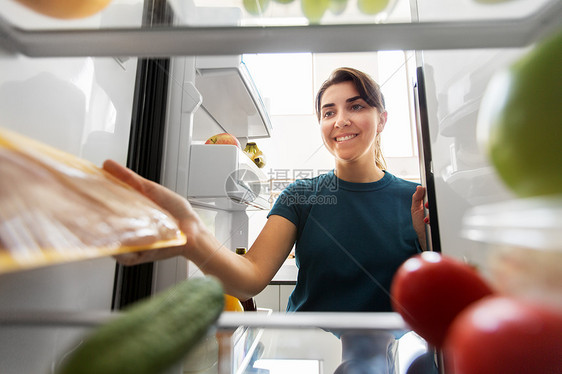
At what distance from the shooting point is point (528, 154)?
92 mm

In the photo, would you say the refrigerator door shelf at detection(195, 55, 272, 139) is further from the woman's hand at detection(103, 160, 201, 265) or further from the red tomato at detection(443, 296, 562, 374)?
the red tomato at detection(443, 296, 562, 374)

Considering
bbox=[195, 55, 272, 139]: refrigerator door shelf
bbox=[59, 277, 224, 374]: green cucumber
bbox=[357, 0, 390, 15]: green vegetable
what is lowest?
bbox=[59, 277, 224, 374]: green cucumber

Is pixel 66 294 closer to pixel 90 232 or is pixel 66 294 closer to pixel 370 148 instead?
pixel 90 232

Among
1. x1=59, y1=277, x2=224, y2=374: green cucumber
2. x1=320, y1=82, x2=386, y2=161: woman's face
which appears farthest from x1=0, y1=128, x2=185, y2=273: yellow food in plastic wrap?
x1=320, y1=82, x2=386, y2=161: woman's face

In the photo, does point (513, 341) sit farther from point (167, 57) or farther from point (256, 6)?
point (167, 57)

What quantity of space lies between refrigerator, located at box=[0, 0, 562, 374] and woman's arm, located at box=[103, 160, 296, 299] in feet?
0.31

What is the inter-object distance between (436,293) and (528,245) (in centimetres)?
9

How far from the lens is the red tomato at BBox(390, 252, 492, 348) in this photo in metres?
0.14

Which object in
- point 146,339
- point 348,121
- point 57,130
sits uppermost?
point 348,121

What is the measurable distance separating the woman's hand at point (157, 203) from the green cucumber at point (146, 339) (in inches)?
5.9

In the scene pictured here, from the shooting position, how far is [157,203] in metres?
0.30

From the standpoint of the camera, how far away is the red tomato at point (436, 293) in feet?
0.46

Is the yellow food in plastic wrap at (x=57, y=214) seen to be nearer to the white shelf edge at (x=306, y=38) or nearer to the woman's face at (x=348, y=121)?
the white shelf edge at (x=306, y=38)

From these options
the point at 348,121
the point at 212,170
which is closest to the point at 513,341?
the point at 212,170
